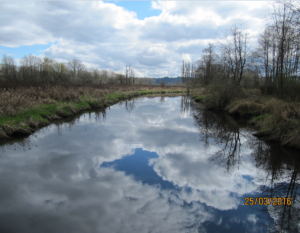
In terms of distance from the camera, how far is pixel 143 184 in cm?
479

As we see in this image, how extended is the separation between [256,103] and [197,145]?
7.06 metres

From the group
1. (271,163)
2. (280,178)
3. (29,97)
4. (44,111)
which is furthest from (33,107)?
(280,178)

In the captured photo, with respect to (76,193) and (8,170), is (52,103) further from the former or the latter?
(76,193)

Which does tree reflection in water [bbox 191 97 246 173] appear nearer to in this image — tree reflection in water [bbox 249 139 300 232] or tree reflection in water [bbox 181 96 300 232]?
tree reflection in water [bbox 181 96 300 232]

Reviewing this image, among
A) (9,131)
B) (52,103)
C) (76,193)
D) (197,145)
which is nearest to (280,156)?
(197,145)

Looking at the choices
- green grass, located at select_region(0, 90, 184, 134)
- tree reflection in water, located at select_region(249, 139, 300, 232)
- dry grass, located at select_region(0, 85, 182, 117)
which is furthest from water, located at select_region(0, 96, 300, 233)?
dry grass, located at select_region(0, 85, 182, 117)

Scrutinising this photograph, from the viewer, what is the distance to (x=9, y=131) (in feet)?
A: 26.0

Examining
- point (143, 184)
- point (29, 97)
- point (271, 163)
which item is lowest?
point (143, 184)

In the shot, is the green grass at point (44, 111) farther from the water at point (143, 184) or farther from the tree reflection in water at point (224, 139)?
the tree reflection in water at point (224, 139)

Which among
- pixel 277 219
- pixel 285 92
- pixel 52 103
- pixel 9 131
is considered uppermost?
pixel 285 92

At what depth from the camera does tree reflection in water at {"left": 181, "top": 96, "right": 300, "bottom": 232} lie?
3770mm

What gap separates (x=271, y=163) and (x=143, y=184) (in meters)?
4.30

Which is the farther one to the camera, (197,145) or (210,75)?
(210,75)

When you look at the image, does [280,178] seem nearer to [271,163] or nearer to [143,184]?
[271,163]
